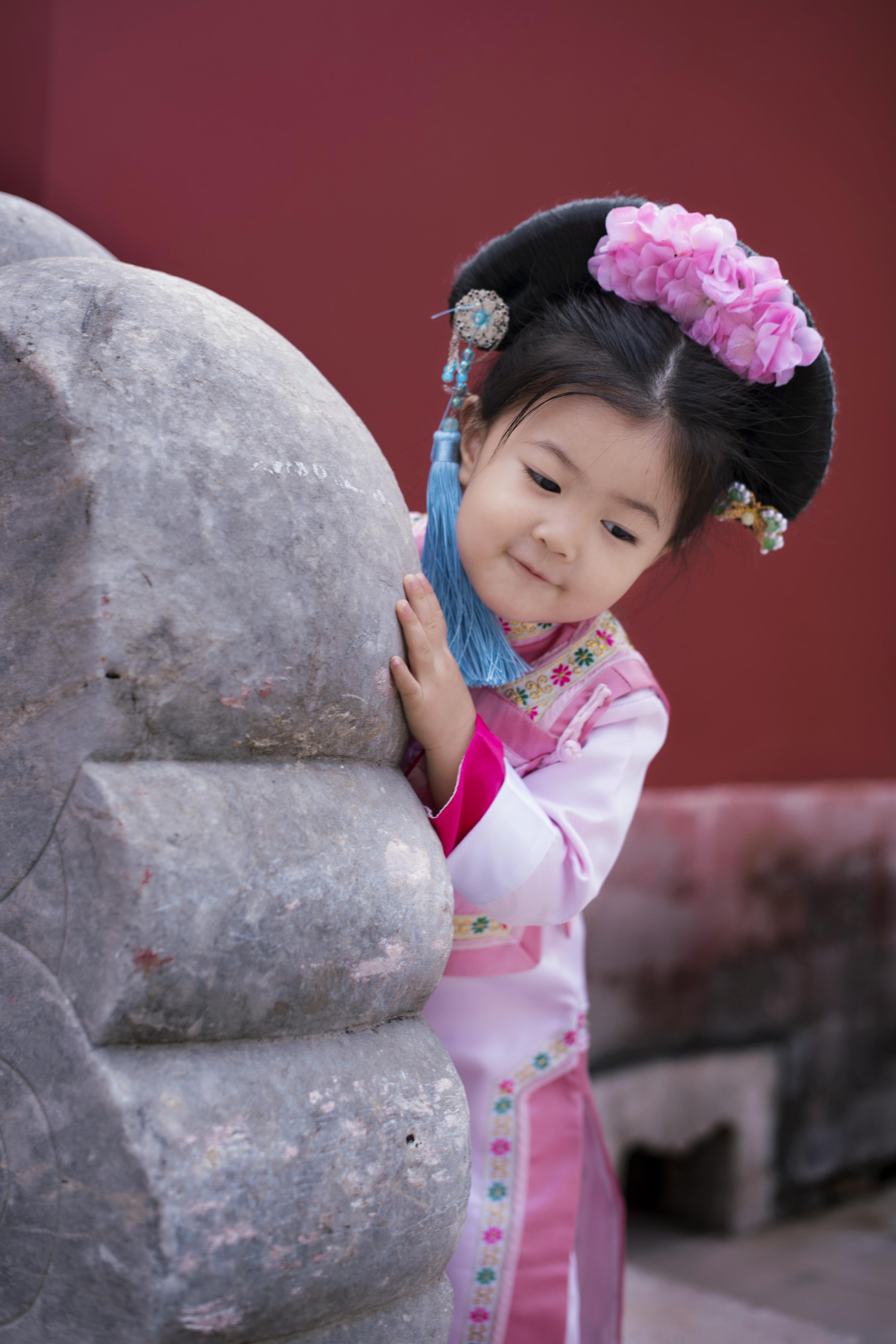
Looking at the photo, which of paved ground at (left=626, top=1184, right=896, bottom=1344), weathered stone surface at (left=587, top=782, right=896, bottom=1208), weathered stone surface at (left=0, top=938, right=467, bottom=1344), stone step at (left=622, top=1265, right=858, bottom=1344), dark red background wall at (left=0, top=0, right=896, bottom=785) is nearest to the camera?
weathered stone surface at (left=0, top=938, right=467, bottom=1344)

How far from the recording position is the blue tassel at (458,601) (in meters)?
1.11

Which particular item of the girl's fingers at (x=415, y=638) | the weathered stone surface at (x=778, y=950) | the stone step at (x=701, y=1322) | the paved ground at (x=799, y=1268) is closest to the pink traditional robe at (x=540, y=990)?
the girl's fingers at (x=415, y=638)

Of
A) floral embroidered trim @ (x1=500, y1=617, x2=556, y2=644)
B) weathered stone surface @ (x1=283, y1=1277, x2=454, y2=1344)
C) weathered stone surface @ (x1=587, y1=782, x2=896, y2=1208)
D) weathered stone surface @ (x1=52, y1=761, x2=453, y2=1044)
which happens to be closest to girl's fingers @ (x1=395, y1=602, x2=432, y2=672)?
weathered stone surface @ (x1=52, y1=761, x2=453, y2=1044)

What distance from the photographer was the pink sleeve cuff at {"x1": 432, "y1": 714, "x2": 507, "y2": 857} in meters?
0.97

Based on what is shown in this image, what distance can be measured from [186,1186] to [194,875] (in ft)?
0.59

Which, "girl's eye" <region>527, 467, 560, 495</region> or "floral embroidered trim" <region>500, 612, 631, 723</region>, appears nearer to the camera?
"girl's eye" <region>527, 467, 560, 495</region>

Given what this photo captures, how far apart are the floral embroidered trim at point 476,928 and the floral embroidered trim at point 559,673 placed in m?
0.22

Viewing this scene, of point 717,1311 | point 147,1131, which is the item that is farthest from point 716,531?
point 717,1311

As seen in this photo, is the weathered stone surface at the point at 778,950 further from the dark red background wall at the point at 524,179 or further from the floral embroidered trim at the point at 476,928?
the floral embroidered trim at the point at 476,928

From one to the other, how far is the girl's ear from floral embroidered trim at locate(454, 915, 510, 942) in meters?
0.47

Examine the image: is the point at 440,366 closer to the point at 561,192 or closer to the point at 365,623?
the point at 561,192

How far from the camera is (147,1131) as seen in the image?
637 mm

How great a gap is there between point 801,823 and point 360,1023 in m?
2.42

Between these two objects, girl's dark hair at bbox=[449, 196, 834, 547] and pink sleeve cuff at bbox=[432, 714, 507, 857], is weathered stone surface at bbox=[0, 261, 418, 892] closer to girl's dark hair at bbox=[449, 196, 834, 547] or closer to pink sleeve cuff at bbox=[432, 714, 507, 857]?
pink sleeve cuff at bbox=[432, 714, 507, 857]
